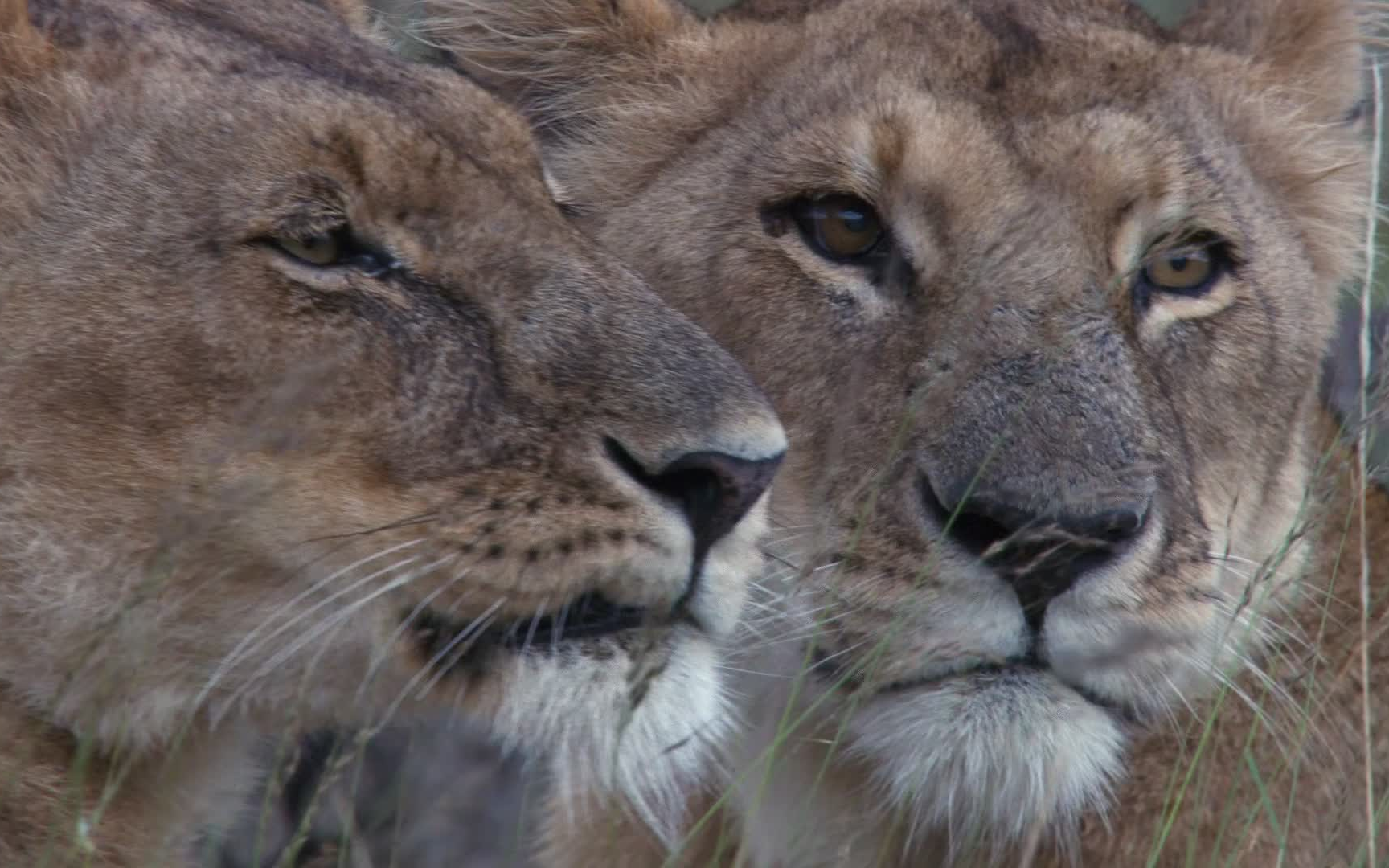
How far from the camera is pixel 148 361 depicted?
296 centimetres

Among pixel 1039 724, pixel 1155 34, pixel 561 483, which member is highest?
pixel 1155 34

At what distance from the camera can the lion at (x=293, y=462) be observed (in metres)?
2.93

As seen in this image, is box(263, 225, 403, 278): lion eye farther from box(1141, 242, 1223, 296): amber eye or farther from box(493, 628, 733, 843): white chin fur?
box(1141, 242, 1223, 296): amber eye

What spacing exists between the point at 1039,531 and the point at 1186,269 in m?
1.00

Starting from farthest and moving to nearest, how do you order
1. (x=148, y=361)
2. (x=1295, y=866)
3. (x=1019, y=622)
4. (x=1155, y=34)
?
(x=1155, y=34)
(x=1295, y=866)
(x=1019, y=622)
(x=148, y=361)

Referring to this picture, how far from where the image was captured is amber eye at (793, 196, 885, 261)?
3857 mm

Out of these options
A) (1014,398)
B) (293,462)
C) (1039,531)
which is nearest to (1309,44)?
(1014,398)

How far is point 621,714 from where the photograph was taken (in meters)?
2.96

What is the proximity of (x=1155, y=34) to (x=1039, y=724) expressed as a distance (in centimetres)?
160

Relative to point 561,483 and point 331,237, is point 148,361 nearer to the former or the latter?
point 331,237

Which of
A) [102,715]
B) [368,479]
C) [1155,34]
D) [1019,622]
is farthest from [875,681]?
[1155,34]

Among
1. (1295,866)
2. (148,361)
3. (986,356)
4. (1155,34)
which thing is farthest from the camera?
(1155,34)

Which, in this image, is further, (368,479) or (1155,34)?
(1155,34)

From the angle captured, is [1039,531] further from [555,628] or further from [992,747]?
[555,628]
